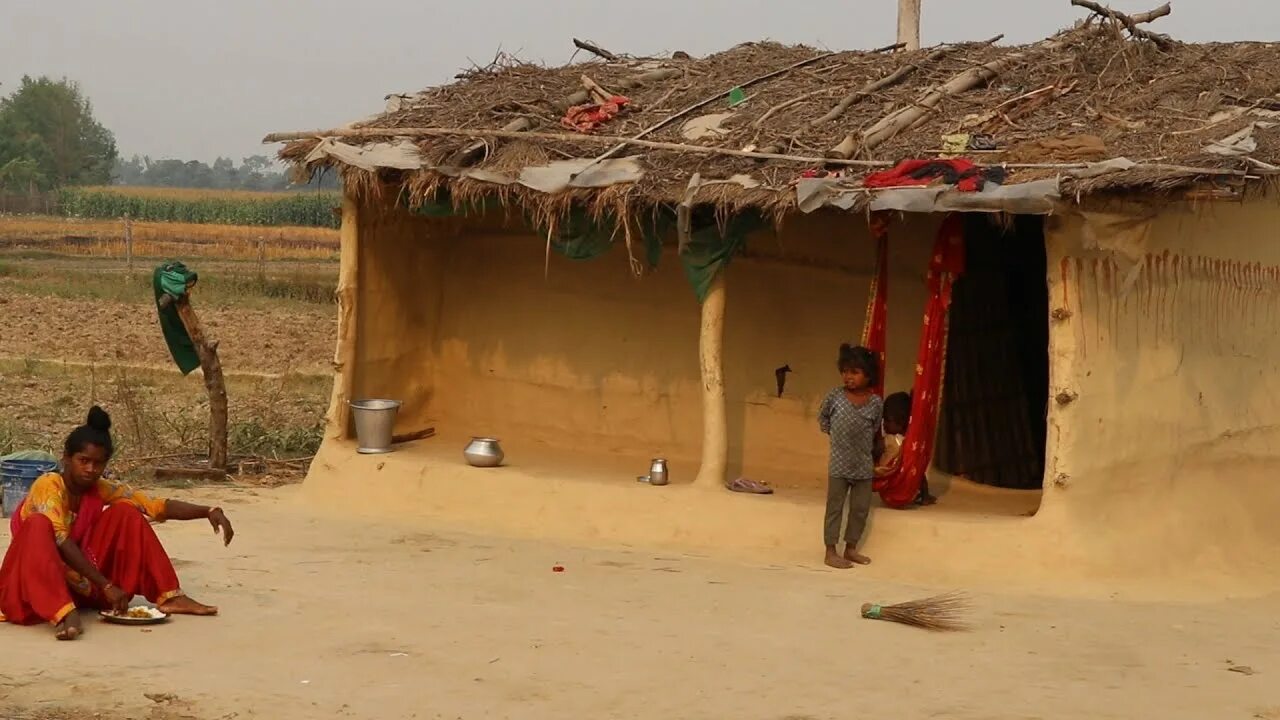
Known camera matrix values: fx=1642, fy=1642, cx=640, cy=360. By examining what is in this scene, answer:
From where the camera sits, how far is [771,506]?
29.1 ft

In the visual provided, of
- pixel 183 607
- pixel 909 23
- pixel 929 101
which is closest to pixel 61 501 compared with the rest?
pixel 183 607

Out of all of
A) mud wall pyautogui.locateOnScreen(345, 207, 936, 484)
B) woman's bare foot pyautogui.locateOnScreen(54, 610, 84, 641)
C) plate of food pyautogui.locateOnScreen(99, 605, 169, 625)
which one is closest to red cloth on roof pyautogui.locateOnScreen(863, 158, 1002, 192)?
mud wall pyautogui.locateOnScreen(345, 207, 936, 484)

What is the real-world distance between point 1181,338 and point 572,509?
11.3ft

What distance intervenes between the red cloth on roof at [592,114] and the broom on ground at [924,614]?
373 centimetres

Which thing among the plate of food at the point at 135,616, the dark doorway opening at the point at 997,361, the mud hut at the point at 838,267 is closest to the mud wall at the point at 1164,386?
the mud hut at the point at 838,267

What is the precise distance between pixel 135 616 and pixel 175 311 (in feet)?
15.6

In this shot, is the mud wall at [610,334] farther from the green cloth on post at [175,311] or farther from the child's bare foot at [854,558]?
the child's bare foot at [854,558]

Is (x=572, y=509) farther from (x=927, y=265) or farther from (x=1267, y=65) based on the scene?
(x=1267, y=65)

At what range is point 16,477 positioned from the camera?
9.38 meters

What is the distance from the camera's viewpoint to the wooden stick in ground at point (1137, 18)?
965 centimetres

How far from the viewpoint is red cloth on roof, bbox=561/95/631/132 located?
32.4ft

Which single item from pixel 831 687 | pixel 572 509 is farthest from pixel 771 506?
pixel 831 687

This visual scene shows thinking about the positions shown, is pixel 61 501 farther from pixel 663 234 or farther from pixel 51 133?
pixel 51 133

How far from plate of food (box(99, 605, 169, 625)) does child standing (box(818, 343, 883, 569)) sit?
3.34 m
